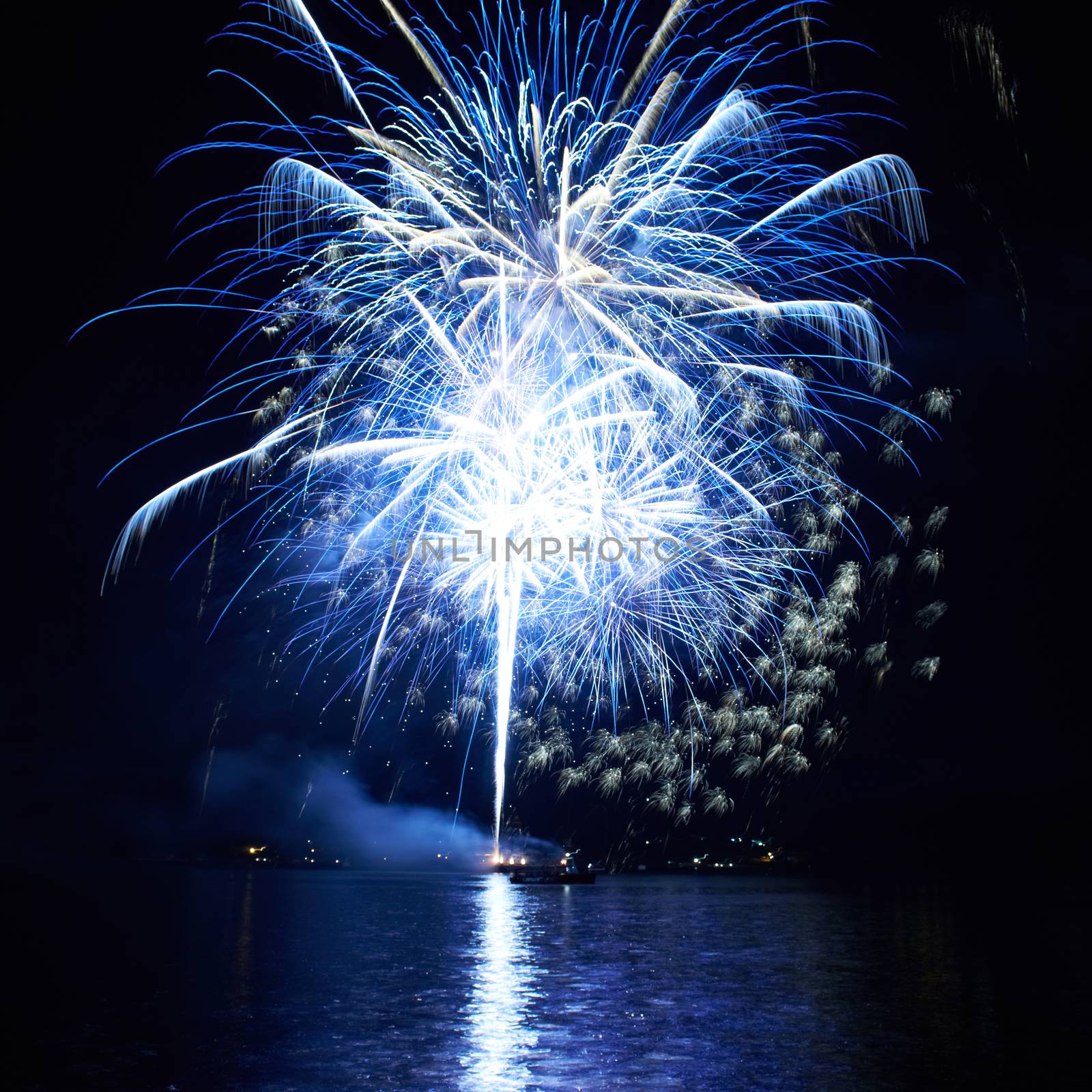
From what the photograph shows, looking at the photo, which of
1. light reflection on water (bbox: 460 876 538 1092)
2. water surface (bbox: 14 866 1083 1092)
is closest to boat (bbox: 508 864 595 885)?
water surface (bbox: 14 866 1083 1092)

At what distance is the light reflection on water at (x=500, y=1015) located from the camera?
17.4 metres

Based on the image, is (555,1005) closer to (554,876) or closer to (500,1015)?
(500,1015)

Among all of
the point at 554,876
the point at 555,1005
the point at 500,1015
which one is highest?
the point at 500,1015

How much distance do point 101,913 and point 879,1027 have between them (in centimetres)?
5458

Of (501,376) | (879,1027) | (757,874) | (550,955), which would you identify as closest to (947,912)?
(550,955)

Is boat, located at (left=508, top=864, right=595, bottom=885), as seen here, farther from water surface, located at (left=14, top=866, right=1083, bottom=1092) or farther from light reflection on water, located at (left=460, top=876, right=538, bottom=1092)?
light reflection on water, located at (left=460, top=876, right=538, bottom=1092)

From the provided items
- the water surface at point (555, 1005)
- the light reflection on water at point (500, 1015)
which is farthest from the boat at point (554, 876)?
the light reflection on water at point (500, 1015)

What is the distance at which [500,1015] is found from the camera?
2383cm

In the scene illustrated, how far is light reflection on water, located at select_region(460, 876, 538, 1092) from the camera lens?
1744cm

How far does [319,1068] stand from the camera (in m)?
17.9

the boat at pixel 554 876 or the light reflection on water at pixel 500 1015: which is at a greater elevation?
the light reflection on water at pixel 500 1015

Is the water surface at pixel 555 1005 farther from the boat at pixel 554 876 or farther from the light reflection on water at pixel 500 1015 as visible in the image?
the boat at pixel 554 876

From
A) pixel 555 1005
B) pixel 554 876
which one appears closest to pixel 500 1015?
pixel 555 1005

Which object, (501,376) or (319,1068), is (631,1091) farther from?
(501,376)
